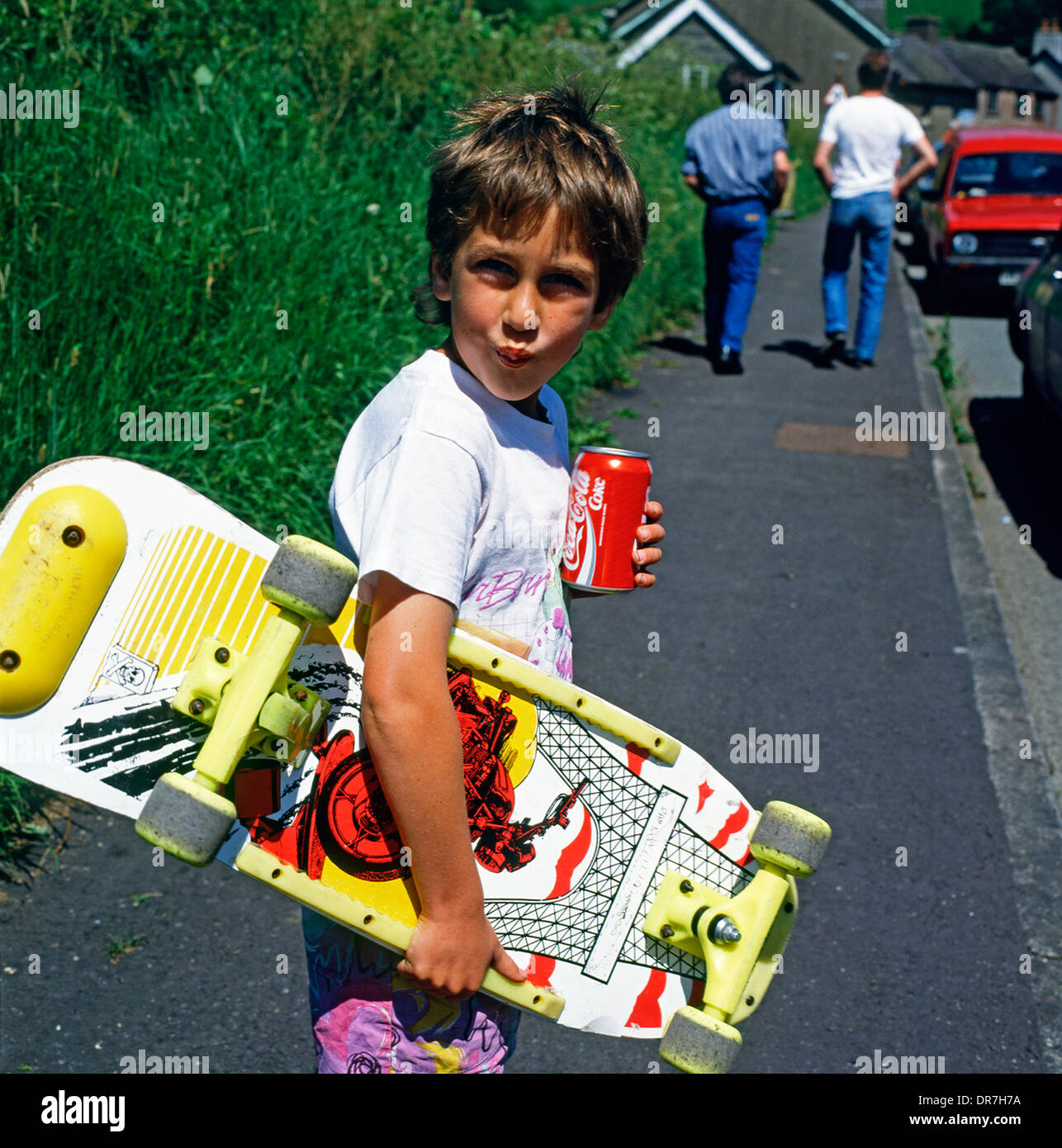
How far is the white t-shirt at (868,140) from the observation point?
8891 mm

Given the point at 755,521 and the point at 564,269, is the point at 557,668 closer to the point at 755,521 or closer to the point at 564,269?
the point at 564,269

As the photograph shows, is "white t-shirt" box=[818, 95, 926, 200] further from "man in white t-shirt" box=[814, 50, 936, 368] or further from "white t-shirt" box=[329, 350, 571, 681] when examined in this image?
"white t-shirt" box=[329, 350, 571, 681]

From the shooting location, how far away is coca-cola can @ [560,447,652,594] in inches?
71.8

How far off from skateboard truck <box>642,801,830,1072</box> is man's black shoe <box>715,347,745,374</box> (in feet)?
26.6

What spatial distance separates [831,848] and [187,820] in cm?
267

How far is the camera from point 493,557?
155 centimetres

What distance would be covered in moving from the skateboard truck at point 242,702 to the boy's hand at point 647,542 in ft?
2.18

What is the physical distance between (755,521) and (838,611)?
1.18m

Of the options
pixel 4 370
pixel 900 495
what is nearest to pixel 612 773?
pixel 4 370

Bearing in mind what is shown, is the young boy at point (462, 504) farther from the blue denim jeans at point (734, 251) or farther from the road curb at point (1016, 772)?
the blue denim jeans at point (734, 251)

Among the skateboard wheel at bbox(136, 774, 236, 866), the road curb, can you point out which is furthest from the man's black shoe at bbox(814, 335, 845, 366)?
the skateboard wheel at bbox(136, 774, 236, 866)

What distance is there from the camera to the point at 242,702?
55.6 inches

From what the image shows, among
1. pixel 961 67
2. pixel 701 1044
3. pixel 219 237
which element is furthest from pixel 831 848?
pixel 961 67

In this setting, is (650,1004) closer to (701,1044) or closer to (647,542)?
(701,1044)
